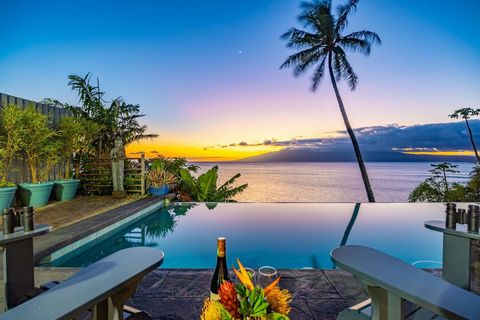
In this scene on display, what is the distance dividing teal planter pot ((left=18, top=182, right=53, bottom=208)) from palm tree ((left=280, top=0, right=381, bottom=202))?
9.64m

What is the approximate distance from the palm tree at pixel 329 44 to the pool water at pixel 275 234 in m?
5.12

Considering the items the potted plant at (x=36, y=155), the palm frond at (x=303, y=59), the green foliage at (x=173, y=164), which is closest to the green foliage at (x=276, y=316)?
the potted plant at (x=36, y=155)

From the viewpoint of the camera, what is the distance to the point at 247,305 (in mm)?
768

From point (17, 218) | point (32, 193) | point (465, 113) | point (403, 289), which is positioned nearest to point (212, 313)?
point (403, 289)

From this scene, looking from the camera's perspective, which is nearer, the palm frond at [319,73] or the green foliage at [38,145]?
the green foliage at [38,145]

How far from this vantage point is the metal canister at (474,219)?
61.8 inches

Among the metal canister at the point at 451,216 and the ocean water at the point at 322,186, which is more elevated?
the metal canister at the point at 451,216

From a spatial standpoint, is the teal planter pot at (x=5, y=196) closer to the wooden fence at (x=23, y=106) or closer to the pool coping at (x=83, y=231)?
the wooden fence at (x=23, y=106)

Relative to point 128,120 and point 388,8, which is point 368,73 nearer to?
point 388,8

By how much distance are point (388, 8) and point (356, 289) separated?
10.3 m

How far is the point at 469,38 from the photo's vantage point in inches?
369

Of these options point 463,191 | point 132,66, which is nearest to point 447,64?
point 463,191

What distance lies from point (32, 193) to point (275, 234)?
5133 mm

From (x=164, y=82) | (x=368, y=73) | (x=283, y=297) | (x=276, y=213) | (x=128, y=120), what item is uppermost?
(x=368, y=73)
